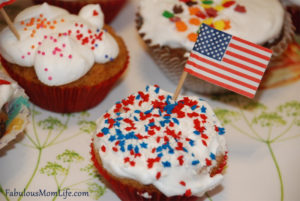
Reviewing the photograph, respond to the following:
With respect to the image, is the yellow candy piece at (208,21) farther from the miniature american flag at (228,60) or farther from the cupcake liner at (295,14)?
the cupcake liner at (295,14)

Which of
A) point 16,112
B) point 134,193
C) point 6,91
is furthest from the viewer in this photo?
point 16,112

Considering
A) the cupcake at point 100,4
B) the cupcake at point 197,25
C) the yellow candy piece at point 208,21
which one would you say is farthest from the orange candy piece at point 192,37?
the cupcake at point 100,4

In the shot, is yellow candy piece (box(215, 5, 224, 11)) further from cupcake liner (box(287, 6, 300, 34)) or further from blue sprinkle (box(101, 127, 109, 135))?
blue sprinkle (box(101, 127, 109, 135))

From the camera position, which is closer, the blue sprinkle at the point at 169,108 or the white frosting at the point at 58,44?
the blue sprinkle at the point at 169,108

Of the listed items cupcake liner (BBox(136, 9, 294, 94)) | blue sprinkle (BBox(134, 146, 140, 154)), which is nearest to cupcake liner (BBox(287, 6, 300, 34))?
cupcake liner (BBox(136, 9, 294, 94))

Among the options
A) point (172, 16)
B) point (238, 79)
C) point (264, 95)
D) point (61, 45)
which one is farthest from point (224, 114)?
point (61, 45)

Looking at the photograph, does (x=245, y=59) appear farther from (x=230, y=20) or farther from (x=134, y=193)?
(x=134, y=193)

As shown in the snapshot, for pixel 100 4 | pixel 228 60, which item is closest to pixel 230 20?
pixel 228 60
